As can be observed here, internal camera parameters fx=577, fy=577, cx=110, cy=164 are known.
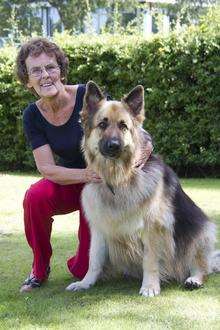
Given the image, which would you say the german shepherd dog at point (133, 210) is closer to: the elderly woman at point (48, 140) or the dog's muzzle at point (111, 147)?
the dog's muzzle at point (111, 147)

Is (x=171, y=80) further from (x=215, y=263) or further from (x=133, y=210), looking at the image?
(x=133, y=210)

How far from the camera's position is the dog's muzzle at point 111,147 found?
4.35 m

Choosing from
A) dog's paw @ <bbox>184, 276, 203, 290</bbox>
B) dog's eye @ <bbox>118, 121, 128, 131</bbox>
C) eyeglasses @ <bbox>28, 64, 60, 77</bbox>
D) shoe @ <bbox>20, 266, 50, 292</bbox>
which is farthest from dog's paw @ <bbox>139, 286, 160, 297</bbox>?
eyeglasses @ <bbox>28, 64, 60, 77</bbox>

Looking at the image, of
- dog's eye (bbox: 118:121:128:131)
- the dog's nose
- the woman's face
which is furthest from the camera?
the woman's face

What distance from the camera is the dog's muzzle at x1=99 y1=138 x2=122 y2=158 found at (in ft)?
14.3

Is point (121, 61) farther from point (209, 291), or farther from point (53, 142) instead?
point (209, 291)

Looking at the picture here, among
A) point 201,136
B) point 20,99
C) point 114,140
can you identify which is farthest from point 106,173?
point 20,99

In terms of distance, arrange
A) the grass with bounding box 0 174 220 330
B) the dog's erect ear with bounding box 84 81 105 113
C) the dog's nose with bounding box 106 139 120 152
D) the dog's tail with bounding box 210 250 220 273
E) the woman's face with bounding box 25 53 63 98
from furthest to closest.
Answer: the dog's tail with bounding box 210 250 220 273, the woman's face with bounding box 25 53 63 98, the dog's erect ear with bounding box 84 81 105 113, the dog's nose with bounding box 106 139 120 152, the grass with bounding box 0 174 220 330

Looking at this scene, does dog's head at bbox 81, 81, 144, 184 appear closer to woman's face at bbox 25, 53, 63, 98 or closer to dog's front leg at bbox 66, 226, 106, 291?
woman's face at bbox 25, 53, 63, 98

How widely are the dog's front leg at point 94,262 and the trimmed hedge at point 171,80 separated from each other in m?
7.07

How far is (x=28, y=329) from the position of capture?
3838 millimetres

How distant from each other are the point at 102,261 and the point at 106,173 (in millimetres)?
822

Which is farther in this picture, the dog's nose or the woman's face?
the woman's face

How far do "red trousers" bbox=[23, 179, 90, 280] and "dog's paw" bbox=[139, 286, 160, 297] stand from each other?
2.53 feet
